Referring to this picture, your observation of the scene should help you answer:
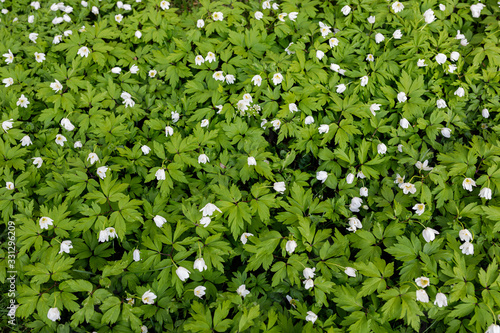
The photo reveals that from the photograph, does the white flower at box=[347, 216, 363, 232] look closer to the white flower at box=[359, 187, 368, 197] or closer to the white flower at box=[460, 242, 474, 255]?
the white flower at box=[359, 187, 368, 197]

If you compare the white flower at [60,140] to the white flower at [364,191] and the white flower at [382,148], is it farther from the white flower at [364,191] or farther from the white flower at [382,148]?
the white flower at [382,148]

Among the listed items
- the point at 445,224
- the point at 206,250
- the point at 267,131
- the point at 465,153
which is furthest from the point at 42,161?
the point at 465,153

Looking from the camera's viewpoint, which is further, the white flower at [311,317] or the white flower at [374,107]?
the white flower at [374,107]

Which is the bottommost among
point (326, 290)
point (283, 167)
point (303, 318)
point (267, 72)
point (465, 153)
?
point (303, 318)

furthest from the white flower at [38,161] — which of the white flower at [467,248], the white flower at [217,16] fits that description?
the white flower at [467,248]

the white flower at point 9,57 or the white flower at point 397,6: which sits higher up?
the white flower at point 397,6

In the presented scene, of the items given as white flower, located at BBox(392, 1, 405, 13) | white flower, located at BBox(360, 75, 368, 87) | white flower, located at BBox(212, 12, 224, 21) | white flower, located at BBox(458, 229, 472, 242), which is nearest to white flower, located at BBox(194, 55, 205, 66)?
white flower, located at BBox(212, 12, 224, 21)

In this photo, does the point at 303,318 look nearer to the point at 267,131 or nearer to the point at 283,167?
the point at 283,167

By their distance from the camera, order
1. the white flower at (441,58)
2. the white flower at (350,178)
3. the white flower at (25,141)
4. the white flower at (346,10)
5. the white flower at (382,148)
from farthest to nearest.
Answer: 1. the white flower at (346,10)
2. the white flower at (441,58)
3. the white flower at (25,141)
4. the white flower at (382,148)
5. the white flower at (350,178)
